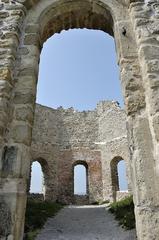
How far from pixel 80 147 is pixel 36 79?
1513cm

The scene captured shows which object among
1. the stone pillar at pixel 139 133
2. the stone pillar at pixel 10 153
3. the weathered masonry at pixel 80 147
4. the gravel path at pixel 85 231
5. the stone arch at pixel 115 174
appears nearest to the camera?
the stone pillar at pixel 139 133

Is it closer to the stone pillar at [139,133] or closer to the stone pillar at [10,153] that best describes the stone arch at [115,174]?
the stone pillar at [139,133]

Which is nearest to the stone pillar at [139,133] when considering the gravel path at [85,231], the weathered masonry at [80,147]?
the gravel path at [85,231]

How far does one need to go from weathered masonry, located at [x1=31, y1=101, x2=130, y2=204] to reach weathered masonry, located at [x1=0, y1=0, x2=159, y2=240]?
42.7 ft

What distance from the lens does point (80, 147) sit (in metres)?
18.6

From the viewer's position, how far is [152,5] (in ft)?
12.7

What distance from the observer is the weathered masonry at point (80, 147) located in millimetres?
16906

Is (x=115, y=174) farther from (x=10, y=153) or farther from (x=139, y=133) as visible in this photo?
(x=10, y=153)

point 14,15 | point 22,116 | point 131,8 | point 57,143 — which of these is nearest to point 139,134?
point 22,116

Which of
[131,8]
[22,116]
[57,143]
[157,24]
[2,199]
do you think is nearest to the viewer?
[2,199]

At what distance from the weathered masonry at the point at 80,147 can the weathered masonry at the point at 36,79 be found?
13.0 meters

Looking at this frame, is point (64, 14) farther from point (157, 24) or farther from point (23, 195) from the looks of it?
point (23, 195)

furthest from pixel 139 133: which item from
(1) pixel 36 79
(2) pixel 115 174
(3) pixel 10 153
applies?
(2) pixel 115 174

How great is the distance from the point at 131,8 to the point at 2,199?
3.20 m
